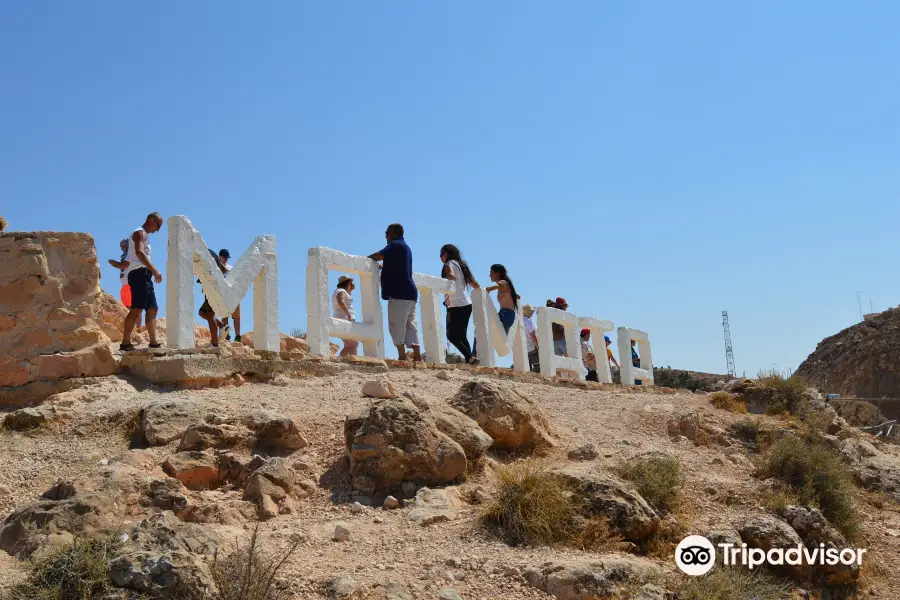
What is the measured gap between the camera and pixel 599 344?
49.3 ft

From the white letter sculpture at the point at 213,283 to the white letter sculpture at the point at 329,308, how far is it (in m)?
0.40

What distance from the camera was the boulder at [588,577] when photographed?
5500 mm

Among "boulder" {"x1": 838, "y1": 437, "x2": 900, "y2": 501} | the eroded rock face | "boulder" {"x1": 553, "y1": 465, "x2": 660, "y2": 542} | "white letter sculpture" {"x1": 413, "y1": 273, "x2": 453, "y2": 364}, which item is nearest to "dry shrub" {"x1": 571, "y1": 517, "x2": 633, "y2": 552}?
"boulder" {"x1": 553, "y1": 465, "x2": 660, "y2": 542}

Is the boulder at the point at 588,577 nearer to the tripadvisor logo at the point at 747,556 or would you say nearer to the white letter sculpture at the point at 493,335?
the tripadvisor logo at the point at 747,556

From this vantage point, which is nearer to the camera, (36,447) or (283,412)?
(36,447)

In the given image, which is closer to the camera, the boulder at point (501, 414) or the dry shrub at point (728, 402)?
the boulder at point (501, 414)

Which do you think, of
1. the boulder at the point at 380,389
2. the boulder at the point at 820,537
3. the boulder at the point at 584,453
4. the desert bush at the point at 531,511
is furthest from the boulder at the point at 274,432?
the boulder at the point at 820,537

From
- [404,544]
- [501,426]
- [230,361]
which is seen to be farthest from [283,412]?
[404,544]

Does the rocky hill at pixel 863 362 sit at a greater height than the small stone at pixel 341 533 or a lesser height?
greater

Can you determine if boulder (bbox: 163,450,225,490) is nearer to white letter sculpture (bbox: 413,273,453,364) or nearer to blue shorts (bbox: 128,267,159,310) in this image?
blue shorts (bbox: 128,267,159,310)

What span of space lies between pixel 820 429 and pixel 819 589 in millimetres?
3878

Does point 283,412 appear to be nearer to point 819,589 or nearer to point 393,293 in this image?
point 393,293

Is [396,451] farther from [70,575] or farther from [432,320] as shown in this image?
[432,320]

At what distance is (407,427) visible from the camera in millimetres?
6973
